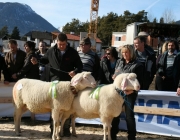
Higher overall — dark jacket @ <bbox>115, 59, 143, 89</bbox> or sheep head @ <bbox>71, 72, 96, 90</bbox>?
dark jacket @ <bbox>115, 59, 143, 89</bbox>

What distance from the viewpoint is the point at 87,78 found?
15.1 feet

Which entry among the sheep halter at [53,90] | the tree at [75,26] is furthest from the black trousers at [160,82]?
the tree at [75,26]

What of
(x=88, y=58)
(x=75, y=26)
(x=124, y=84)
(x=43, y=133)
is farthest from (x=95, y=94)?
(x=75, y=26)

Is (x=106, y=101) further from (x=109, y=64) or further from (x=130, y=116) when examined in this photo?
(x=109, y=64)

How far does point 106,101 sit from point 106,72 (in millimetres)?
1256

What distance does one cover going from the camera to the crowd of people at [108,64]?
4.58 meters

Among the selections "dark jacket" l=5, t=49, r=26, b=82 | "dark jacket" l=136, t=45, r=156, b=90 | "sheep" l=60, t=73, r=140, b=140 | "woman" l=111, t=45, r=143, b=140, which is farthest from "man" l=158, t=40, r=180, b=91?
"dark jacket" l=5, t=49, r=26, b=82

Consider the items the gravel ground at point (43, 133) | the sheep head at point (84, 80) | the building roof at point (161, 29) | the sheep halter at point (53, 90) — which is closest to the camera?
the sheep head at point (84, 80)

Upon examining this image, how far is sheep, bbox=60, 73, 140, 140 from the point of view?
13.8 feet

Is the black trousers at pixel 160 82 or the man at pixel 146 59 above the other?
the man at pixel 146 59

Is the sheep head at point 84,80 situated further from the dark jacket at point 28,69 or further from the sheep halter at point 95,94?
the dark jacket at point 28,69

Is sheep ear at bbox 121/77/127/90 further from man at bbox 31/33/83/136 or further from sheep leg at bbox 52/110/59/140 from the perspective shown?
sheep leg at bbox 52/110/59/140

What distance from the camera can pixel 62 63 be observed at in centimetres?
505

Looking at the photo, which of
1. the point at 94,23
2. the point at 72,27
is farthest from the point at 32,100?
the point at 72,27
